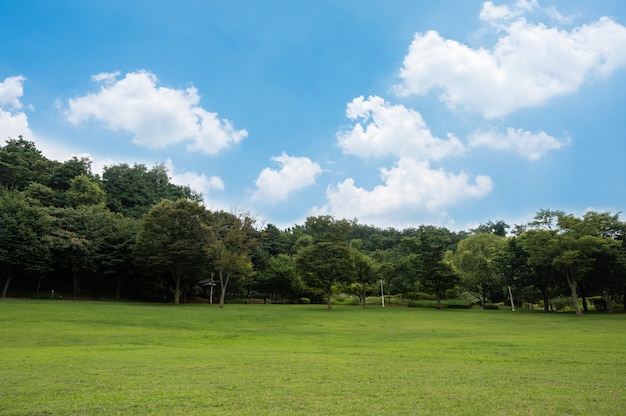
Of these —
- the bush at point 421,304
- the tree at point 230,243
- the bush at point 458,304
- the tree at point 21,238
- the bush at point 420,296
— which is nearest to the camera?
the tree at point 21,238

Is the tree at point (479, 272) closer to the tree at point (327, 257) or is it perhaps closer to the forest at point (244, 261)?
the forest at point (244, 261)

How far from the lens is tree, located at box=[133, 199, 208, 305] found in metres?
46.0

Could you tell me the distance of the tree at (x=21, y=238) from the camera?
133ft

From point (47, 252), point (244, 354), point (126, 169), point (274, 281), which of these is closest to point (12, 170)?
point (126, 169)

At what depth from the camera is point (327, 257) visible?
45250mm

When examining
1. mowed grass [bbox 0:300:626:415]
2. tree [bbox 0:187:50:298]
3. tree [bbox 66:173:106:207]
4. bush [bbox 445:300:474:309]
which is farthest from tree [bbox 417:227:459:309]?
tree [bbox 66:173:106:207]

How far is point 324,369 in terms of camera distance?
1045cm

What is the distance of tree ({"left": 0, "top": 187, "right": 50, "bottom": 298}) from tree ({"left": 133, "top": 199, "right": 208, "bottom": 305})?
9.78 m

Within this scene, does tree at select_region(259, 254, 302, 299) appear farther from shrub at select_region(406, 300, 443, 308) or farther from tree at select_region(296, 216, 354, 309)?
shrub at select_region(406, 300, 443, 308)

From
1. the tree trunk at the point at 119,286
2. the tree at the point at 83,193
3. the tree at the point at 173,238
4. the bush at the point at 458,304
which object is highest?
the tree at the point at 83,193

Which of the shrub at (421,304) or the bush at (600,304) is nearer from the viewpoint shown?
the bush at (600,304)

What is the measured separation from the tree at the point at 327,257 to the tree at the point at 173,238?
505 inches

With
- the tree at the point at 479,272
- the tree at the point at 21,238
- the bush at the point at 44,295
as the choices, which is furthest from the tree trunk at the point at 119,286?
the tree at the point at 479,272

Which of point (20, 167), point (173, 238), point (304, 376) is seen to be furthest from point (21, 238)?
point (304, 376)
